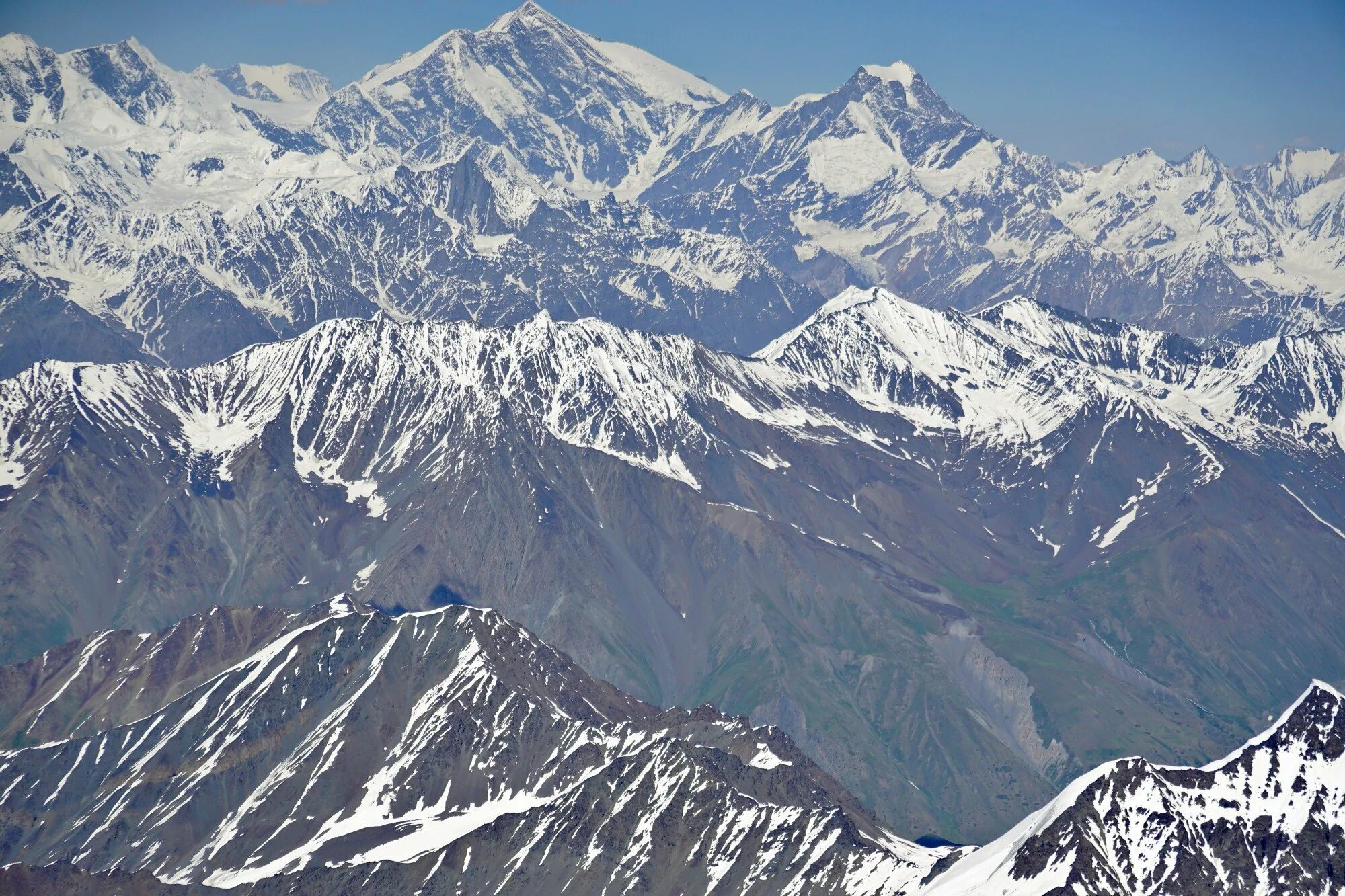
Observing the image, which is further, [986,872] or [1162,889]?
[986,872]

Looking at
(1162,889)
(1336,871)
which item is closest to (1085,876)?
(1162,889)

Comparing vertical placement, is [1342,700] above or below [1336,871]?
above

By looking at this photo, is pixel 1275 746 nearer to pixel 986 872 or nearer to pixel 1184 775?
pixel 1184 775

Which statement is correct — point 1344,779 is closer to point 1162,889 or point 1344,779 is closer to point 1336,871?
point 1336,871

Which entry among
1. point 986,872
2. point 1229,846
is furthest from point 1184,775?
point 986,872

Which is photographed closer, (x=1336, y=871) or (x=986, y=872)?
(x=1336, y=871)

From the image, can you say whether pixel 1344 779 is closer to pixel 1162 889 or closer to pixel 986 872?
pixel 1162 889

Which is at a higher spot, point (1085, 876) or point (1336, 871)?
point (1085, 876)

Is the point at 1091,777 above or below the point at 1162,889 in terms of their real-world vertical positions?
above

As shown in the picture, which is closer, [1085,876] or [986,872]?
[1085,876]
